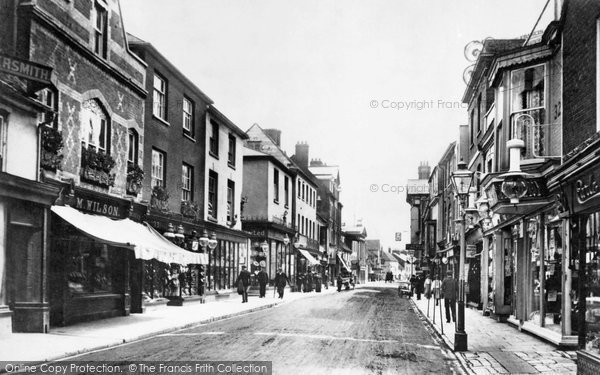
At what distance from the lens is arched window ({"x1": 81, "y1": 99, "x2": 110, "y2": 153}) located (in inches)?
666

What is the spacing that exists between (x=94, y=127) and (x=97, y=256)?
11.4 feet

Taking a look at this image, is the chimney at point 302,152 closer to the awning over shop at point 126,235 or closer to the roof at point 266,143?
the roof at point 266,143

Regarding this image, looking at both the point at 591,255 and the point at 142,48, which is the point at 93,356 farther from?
the point at 142,48

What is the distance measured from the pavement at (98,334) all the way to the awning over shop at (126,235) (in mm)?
1696

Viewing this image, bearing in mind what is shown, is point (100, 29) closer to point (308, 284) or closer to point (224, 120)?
point (224, 120)

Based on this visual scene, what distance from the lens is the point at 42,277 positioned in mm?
14023

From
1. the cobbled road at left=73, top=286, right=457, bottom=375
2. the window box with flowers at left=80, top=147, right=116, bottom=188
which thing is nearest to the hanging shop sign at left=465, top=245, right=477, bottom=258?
the cobbled road at left=73, top=286, right=457, bottom=375

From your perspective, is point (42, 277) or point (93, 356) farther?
point (42, 277)

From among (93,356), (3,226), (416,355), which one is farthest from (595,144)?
(3,226)

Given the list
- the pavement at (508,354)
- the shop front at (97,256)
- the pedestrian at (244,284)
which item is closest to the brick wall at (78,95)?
the shop front at (97,256)

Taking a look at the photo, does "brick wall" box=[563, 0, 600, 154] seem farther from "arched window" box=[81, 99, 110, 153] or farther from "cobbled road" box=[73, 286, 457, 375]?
"arched window" box=[81, 99, 110, 153]

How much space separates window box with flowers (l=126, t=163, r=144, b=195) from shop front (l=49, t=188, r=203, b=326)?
1.70ft

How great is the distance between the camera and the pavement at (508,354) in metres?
10.7

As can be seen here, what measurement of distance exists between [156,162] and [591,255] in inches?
641
